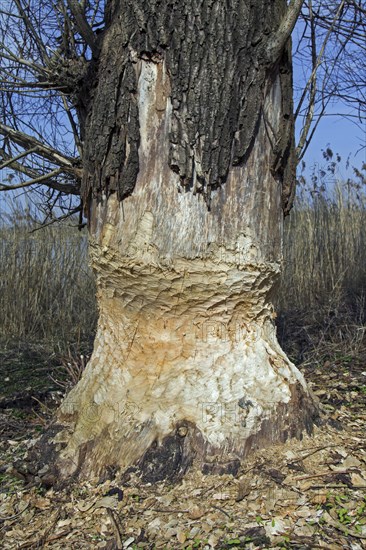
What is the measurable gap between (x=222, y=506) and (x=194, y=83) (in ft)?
4.37

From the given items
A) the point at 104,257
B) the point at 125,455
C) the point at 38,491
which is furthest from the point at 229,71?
the point at 38,491

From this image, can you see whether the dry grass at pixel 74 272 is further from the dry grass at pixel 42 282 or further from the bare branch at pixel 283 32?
the bare branch at pixel 283 32

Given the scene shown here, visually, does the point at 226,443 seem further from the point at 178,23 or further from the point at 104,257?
the point at 178,23

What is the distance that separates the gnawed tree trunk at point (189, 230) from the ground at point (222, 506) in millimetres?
67

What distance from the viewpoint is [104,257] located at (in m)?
1.93

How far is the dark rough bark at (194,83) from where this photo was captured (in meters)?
1.77

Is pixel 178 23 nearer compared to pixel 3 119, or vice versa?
pixel 178 23

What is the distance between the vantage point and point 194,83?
1.77 m

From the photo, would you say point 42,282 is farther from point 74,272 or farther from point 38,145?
point 38,145

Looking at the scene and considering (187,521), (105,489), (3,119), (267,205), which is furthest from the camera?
(3,119)

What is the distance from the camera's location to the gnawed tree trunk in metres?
1.78

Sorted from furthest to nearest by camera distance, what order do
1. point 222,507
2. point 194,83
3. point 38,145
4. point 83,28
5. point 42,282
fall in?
1. point 42,282
2. point 38,145
3. point 83,28
4. point 194,83
5. point 222,507

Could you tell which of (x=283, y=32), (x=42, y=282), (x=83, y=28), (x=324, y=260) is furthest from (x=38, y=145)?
(x=324, y=260)

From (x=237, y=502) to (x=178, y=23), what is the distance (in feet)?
5.02
